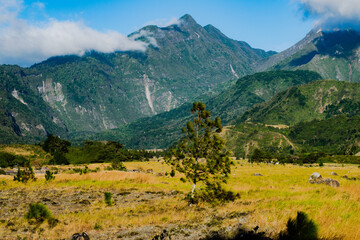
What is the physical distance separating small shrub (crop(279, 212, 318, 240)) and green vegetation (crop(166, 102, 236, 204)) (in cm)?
996

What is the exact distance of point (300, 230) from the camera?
9.10 metres

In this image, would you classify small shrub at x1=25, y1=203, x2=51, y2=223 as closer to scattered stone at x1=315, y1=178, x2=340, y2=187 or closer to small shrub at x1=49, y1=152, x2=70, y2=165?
scattered stone at x1=315, y1=178, x2=340, y2=187

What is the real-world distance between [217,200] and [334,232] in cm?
1029

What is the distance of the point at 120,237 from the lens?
10719mm

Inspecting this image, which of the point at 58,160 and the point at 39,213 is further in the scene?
the point at 58,160

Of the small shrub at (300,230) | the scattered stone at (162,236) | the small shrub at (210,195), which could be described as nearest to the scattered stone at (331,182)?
the small shrub at (210,195)

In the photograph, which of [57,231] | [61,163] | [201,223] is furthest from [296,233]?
[61,163]

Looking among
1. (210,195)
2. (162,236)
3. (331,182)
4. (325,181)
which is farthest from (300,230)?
(325,181)

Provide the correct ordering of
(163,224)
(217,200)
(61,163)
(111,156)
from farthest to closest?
(111,156) < (61,163) < (217,200) < (163,224)

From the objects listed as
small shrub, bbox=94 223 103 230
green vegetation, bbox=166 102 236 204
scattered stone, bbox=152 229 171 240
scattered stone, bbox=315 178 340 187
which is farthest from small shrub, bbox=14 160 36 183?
scattered stone, bbox=315 178 340 187

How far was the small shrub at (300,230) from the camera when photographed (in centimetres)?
897

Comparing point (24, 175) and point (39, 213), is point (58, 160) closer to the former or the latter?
point (24, 175)

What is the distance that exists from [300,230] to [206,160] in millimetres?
11302

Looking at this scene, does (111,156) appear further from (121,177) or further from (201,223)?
(201,223)
